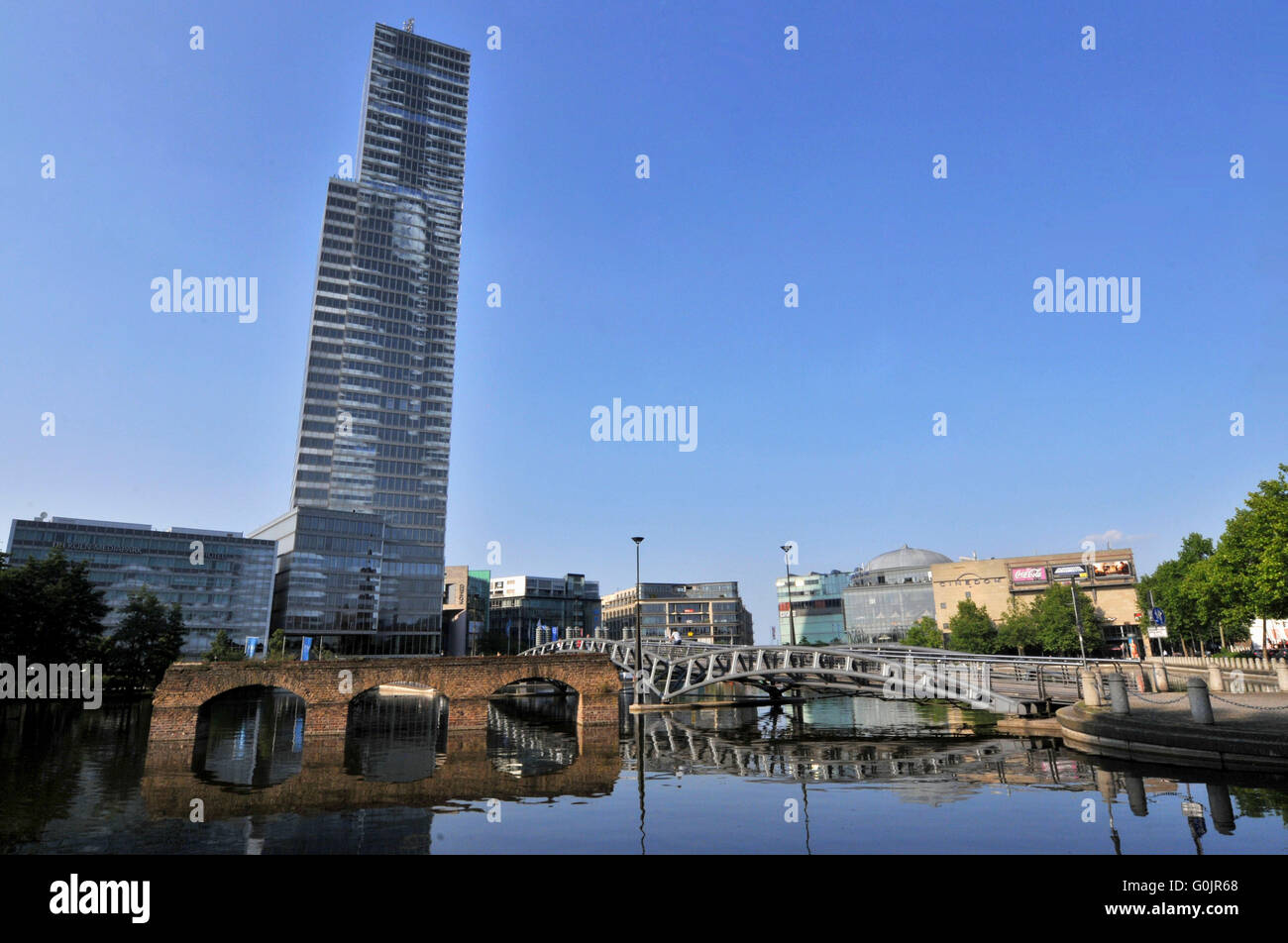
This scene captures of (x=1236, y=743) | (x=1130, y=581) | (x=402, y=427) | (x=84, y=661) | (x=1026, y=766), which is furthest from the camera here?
(x=402, y=427)

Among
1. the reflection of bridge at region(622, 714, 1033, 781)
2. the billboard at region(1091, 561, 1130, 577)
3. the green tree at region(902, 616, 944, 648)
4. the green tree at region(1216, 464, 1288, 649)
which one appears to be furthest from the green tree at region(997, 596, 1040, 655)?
the reflection of bridge at region(622, 714, 1033, 781)

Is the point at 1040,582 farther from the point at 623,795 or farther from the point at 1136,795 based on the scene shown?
the point at 623,795

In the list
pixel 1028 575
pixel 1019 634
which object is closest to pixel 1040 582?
pixel 1028 575

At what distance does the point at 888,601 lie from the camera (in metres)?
168

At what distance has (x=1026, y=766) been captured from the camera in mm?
28641

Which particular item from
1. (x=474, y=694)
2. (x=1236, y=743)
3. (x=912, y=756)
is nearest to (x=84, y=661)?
(x=474, y=694)

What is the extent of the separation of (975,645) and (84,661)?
373 ft

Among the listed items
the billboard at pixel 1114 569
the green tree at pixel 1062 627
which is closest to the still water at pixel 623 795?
the green tree at pixel 1062 627

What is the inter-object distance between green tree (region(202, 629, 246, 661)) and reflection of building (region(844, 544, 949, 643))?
417 ft

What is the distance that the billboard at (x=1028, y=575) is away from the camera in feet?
462

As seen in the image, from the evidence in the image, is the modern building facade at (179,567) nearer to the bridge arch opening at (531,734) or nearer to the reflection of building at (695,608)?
the bridge arch opening at (531,734)

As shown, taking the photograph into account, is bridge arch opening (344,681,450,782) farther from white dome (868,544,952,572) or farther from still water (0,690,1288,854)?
white dome (868,544,952,572)

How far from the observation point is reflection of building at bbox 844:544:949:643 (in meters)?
164
